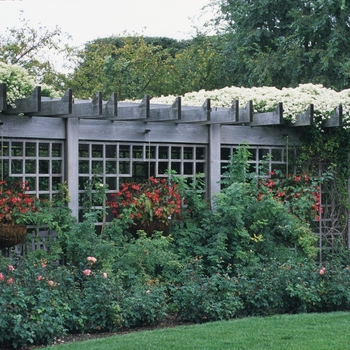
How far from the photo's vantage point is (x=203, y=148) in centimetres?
939

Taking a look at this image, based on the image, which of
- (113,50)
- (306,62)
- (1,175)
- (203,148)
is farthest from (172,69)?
(1,175)

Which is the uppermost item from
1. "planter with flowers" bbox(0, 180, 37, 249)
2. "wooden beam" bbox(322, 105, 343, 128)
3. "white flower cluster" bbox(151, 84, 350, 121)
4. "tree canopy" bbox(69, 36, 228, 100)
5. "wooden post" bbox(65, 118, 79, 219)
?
"tree canopy" bbox(69, 36, 228, 100)

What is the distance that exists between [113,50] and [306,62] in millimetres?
5465

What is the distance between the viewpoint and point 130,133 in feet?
28.1

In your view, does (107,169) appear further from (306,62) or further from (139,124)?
(306,62)

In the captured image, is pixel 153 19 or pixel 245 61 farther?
pixel 153 19

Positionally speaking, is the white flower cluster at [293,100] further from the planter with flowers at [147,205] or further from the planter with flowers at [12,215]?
the planter with flowers at [12,215]

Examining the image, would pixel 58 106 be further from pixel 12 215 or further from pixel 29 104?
pixel 12 215

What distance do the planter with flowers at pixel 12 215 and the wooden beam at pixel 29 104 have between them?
75 cm

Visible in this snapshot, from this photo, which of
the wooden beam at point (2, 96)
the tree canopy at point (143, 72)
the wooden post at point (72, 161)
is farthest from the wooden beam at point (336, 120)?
the tree canopy at point (143, 72)

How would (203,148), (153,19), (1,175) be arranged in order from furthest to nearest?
(153,19)
(203,148)
(1,175)

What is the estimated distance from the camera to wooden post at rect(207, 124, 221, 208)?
361 inches

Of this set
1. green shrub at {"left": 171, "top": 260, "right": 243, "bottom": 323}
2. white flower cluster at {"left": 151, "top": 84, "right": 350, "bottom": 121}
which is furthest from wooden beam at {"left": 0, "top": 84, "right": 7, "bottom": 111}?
white flower cluster at {"left": 151, "top": 84, "right": 350, "bottom": 121}

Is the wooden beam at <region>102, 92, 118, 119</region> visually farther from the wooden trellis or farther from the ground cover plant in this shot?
the ground cover plant
